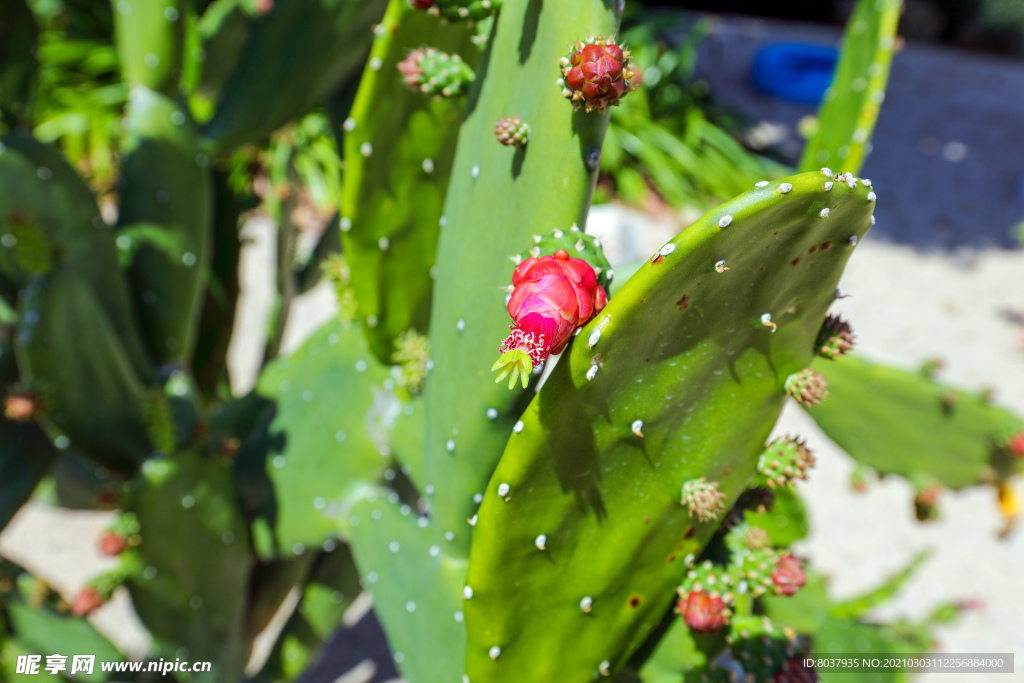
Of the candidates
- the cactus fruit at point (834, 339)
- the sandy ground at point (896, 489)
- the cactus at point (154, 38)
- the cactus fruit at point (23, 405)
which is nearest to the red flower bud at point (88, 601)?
the cactus fruit at point (23, 405)

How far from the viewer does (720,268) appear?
68 cm

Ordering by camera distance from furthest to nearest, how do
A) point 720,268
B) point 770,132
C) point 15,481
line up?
point 770,132
point 15,481
point 720,268

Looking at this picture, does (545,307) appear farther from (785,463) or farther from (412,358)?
(412,358)

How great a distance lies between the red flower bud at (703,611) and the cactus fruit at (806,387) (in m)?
0.28

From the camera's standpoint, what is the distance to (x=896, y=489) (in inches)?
123

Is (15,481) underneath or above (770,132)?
underneath

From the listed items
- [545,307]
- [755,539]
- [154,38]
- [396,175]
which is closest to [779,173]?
[154,38]

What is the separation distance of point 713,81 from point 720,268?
19.6 ft

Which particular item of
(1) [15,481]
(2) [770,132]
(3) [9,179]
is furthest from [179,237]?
(2) [770,132]

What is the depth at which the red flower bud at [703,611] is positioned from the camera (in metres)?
0.95

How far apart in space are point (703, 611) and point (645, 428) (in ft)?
0.96

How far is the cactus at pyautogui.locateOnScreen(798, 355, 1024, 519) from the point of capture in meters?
1.58

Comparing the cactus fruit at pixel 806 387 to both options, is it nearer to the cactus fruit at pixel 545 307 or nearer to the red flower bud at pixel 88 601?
the cactus fruit at pixel 545 307

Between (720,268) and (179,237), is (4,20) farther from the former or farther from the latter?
(720,268)
